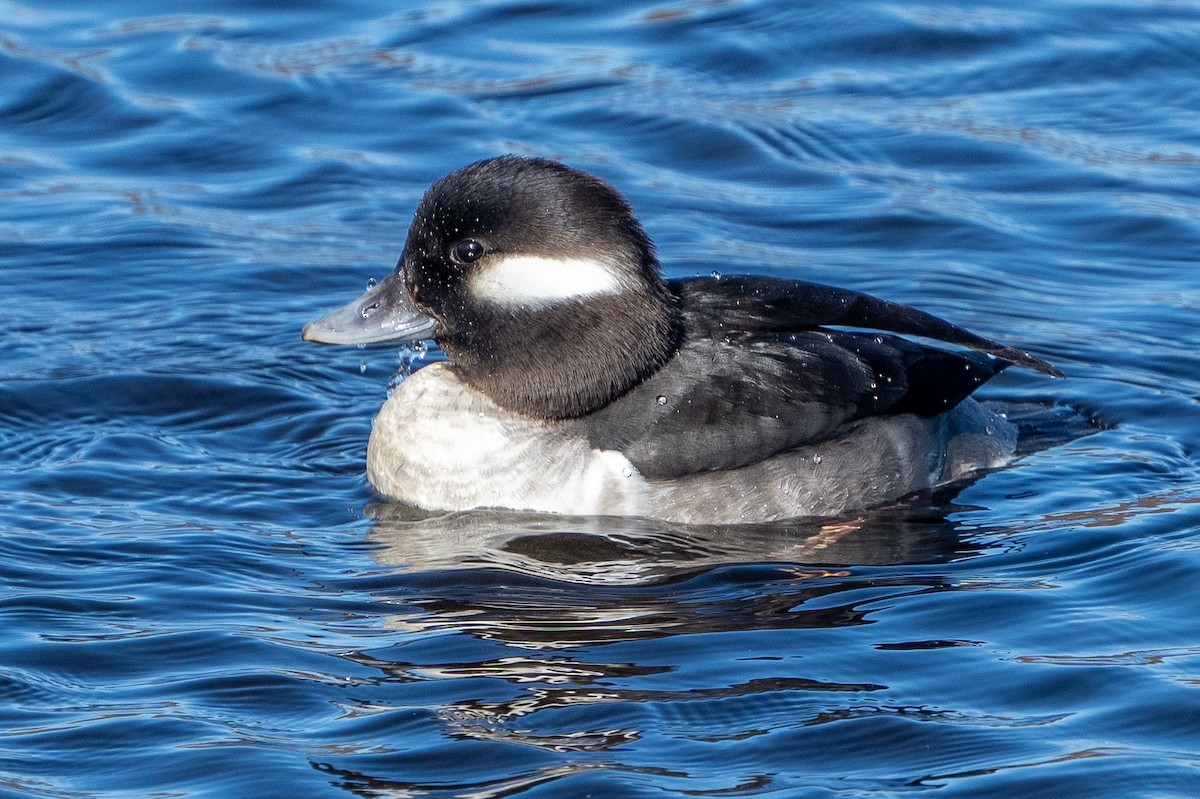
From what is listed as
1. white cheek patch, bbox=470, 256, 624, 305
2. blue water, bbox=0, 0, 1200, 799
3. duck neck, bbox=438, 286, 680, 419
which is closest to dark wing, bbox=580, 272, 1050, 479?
duck neck, bbox=438, 286, 680, 419

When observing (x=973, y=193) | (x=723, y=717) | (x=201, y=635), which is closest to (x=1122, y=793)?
(x=723, y=717)

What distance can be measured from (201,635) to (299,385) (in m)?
3.01

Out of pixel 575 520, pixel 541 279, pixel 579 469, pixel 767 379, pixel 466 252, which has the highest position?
pixel 466 252

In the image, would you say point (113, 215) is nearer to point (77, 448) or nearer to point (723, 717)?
point (77, 448)

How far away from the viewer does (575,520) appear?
790 centimetres

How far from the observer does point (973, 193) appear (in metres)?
12.1

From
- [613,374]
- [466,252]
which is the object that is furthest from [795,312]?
[466,252]

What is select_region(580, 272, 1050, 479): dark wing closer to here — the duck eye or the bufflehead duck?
the bufflehead duck

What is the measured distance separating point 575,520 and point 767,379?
39.9 inches

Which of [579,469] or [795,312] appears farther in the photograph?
[795,312]

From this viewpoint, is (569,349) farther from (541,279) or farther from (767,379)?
(767,379)

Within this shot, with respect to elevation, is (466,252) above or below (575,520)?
above

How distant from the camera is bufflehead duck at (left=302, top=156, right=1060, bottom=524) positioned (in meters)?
7.77

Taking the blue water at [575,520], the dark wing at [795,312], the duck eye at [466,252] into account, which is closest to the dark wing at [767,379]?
the dark wing at [795,312]
